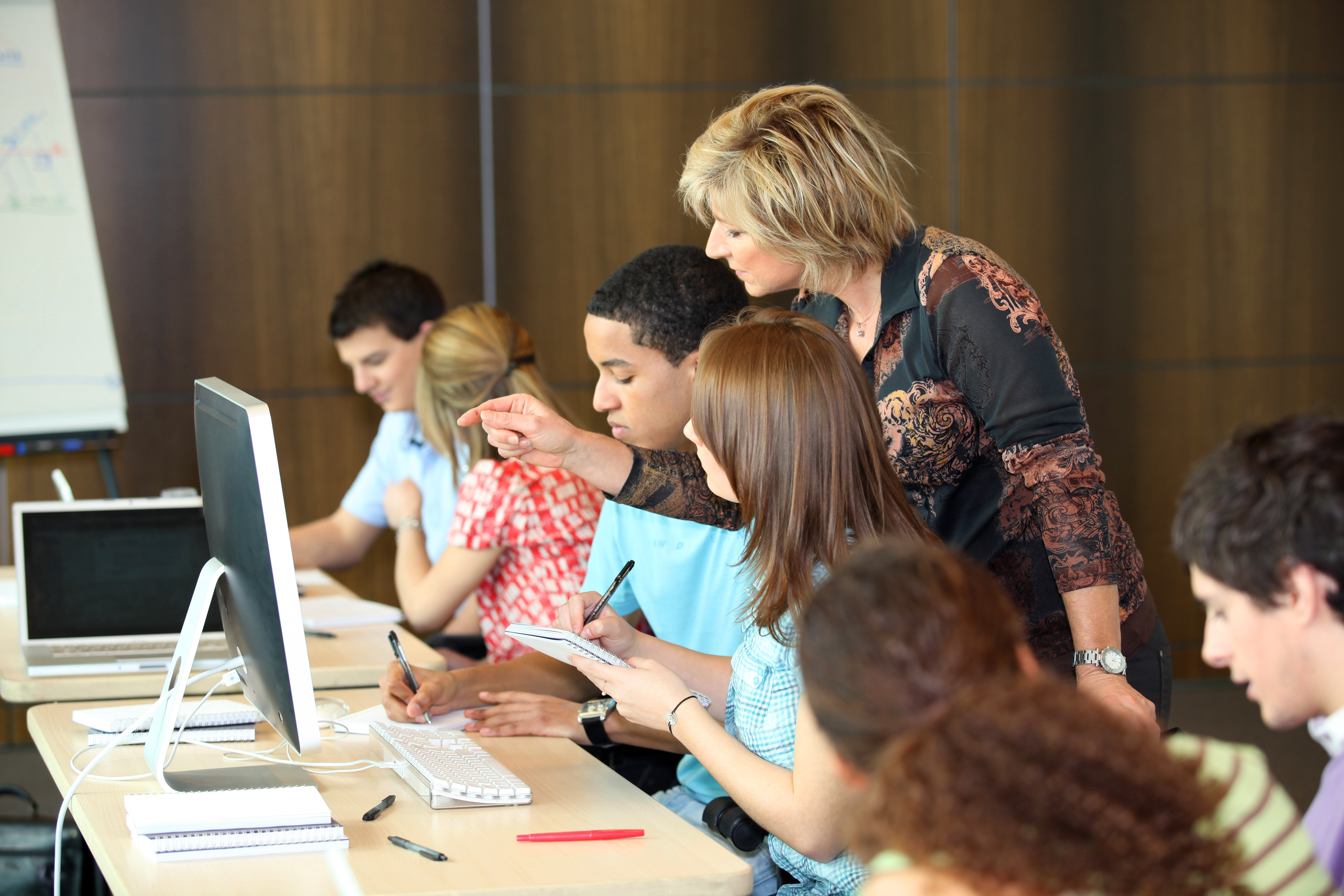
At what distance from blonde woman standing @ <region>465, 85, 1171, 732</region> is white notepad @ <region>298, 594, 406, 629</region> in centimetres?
83

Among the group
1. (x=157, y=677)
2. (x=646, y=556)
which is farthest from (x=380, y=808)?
(x=157, y=677)

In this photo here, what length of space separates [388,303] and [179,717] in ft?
5.81

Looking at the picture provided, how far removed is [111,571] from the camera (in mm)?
2275

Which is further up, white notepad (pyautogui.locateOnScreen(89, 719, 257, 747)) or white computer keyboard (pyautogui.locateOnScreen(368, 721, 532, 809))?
white computer keyboard (pyautogui.locateOnScreen(368, 721, 532, 809))

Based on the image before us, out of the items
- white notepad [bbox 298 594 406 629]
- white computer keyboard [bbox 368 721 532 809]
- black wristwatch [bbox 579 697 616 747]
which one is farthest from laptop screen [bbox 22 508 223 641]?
black wristwatch [bbox 579 697 616 747]

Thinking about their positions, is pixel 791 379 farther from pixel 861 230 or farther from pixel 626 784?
pixel 626 784

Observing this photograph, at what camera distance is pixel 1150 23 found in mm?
4113

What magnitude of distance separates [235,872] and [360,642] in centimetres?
112

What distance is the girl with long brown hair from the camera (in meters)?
1.52

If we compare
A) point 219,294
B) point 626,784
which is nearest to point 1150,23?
point 219,294

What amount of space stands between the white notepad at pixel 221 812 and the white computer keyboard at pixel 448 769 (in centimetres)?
14

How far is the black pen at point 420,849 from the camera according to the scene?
134 centimetres

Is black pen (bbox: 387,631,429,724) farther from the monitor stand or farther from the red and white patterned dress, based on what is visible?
the red and white patterned dress

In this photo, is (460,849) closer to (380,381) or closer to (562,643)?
(562,643)
